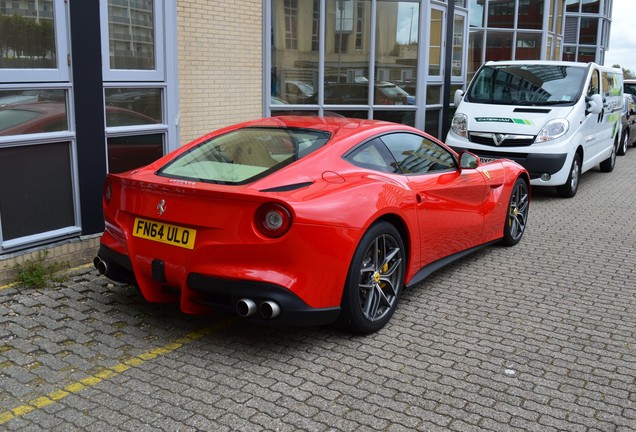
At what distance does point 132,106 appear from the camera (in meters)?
6.71

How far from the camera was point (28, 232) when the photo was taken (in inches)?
225

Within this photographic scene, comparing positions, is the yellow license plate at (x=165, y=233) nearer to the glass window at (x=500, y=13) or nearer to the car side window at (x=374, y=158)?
the car side window at (x=374, y=158)

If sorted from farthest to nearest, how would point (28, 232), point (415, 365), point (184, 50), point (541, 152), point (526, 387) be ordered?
1. point (541, 152)
2. point (184, 50)
3. point (28, 232)
4. point (415, 365)
5. point (526, 387)

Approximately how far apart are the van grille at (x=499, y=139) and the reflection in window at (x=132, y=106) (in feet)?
17.3

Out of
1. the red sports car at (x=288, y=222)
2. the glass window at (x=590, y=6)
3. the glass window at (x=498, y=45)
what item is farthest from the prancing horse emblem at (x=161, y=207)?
the glass window at (x=590, y=6)

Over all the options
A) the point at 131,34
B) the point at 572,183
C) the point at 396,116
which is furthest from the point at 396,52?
the point at 131,34

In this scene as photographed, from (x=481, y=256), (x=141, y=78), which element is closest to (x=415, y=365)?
(x=481, y=256)

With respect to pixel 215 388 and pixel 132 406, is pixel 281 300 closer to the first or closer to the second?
pixel 215 388

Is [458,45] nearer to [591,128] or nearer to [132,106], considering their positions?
[591,128]

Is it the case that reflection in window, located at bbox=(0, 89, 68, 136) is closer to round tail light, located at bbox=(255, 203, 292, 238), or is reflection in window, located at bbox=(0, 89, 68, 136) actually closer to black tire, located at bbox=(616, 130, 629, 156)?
round tail light, located at bbox=(255, 203, 292, 238)

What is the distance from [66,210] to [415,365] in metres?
3.67

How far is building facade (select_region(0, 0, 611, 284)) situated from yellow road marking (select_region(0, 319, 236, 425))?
1.99 m

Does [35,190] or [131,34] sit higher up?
[131,34]

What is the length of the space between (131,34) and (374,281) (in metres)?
3.92
